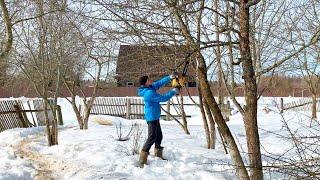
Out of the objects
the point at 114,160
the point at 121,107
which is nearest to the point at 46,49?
the point at 114,160

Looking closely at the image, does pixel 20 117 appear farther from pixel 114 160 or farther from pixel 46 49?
pixel 114 160

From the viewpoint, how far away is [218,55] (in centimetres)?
841

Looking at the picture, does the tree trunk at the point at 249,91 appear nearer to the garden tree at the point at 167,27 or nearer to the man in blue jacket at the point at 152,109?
the garden tree at the point at 167,27

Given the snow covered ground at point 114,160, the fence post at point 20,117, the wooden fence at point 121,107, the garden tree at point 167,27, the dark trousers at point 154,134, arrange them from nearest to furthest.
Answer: the garden tree at point 167,27 < the snow covered ground at point 114,160 < the dark trousers at point 154,134 < the fence post at point 20,117 < the wooden fence at point 121,107

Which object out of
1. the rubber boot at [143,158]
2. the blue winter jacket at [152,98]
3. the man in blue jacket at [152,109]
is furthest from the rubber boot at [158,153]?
the blue winter jacket at [152,98]

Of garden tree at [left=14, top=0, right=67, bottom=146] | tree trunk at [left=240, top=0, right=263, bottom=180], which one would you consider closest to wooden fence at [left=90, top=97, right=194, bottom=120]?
garden tree at [left=14, top=0, right=67, bottom=146]

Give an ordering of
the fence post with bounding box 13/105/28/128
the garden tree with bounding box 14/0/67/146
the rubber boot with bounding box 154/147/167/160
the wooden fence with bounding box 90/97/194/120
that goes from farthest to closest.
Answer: the wooden fence with bounding box 90/97/194/120 → the fence post with bounding box 13/105/28/128 → the garden tree with bounding box 14/0/67/146 → the rubber boot with bounding box 154/147/167/160

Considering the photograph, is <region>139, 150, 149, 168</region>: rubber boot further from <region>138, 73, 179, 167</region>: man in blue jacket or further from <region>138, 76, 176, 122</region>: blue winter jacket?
<region>138, 76, 176, 122</region>: blue winter jacket

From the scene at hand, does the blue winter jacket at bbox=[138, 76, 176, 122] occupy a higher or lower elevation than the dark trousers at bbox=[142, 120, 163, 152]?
higher

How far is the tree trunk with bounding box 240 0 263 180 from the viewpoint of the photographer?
542cm

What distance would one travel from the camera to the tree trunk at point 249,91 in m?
5.42

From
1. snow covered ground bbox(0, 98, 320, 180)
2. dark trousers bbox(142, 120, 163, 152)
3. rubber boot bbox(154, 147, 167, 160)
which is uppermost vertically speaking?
dark trousers bbox(142, 120, 163, 152)

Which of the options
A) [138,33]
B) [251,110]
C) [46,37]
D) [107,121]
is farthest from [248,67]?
[107,121]

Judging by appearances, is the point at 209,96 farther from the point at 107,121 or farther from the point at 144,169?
the point at 107,121
